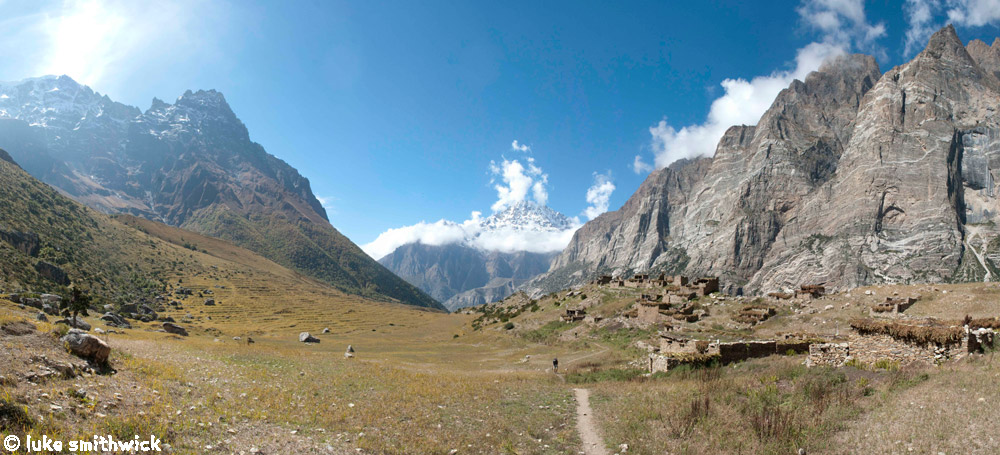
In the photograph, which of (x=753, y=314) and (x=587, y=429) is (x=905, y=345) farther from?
(x=753, y=314)

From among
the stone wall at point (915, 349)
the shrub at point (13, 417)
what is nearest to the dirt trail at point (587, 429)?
the stone wall at point (915, 349)

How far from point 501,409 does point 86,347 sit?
13.9 meters

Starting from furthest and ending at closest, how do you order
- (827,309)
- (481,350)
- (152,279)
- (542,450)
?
(152,279)
(481,350)
(827,309)
(542,450)

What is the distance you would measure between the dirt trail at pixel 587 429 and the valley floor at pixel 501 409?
9 cm

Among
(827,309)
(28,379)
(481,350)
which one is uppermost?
(827,309)

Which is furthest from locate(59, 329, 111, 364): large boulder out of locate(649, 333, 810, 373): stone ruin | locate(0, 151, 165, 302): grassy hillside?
locate(0, 151, 165, 302): grassy hillside

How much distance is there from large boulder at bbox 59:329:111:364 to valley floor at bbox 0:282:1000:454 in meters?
0.46

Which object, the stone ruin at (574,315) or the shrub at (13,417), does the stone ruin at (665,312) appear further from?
the shrub at (13,417)

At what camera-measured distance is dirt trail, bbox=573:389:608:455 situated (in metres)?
12.5

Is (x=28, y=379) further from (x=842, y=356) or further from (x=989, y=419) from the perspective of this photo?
(x=842, y=356)

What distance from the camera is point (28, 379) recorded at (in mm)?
10008

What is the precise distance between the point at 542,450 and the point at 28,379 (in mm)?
13093

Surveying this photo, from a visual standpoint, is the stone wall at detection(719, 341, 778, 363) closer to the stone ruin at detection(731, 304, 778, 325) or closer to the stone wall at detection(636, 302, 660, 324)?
the stone ruin at detection(731, 304, 778, 325)

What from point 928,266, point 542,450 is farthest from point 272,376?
point 928,266
